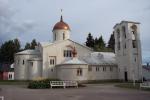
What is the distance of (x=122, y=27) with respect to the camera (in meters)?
51.9

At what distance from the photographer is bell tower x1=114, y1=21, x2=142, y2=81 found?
159 ft

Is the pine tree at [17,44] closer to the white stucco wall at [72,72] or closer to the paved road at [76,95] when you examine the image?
the white stucco wall at [72,72]

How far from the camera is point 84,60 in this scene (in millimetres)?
52312

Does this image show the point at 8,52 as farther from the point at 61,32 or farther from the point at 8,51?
the point at 61,32

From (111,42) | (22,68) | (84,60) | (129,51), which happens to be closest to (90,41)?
(111,42)

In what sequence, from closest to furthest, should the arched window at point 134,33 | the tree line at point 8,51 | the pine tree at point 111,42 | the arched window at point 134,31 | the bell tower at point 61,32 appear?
the arched window at point 134,33
the arched window at point 134,31
the bell tower at point 61,32
the tree line at point 8,51
the pine tree at point 111,42

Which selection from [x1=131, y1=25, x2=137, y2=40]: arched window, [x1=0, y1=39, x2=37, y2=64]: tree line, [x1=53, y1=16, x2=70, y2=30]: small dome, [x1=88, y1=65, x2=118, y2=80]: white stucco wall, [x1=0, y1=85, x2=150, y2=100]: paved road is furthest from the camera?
[x1=0, y1=39, x2=37, y2=64]: tree line

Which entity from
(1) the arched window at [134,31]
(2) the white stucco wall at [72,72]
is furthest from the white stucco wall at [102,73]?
(1) the arched window at [134,31]

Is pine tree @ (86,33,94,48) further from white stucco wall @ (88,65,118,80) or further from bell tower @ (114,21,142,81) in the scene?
bell tower @ (114,21,142,81)

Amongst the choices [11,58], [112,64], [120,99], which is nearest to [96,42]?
[11,58]

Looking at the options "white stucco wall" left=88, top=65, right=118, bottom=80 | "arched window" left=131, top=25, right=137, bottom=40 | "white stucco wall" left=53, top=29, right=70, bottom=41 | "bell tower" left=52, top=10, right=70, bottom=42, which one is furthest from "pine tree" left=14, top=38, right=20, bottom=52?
"arched window" left=131, top=25, right=137, bottom=40

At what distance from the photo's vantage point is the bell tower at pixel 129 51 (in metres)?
48.3

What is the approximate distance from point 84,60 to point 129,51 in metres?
10.4

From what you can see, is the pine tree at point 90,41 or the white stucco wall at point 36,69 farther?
the pine tree at point 90,41
